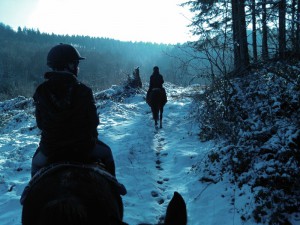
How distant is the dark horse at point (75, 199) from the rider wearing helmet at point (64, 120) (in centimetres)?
33

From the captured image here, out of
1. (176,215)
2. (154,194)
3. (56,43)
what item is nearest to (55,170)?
(176,215)

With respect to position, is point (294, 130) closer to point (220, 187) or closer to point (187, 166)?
point (220, 187)

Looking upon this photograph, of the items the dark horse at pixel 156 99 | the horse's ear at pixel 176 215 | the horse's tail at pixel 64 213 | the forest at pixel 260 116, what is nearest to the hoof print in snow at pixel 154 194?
the forest at pixel 260 116

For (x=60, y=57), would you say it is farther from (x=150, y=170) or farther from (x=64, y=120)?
(x=150, y=170)

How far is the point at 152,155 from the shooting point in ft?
27.6

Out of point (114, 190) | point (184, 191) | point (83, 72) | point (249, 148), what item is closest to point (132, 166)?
point (184, 191)

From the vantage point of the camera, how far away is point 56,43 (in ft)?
452

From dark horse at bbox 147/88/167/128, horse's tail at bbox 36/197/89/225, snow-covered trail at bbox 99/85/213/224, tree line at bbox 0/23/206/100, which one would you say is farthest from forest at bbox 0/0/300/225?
tree line at bbox 0/23/206/100

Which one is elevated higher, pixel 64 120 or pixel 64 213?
pixel 64 120

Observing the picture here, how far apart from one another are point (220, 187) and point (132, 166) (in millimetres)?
2586

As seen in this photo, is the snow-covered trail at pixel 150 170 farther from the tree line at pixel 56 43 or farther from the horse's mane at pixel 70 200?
the tree line at pixel 56 43

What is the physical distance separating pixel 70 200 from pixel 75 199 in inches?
1.7

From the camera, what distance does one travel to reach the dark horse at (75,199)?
1869mm

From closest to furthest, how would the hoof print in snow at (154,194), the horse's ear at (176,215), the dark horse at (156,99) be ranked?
the horse's ear at (176,215), the hoof print in snow at (154,194), the dark horse at (156,99)
